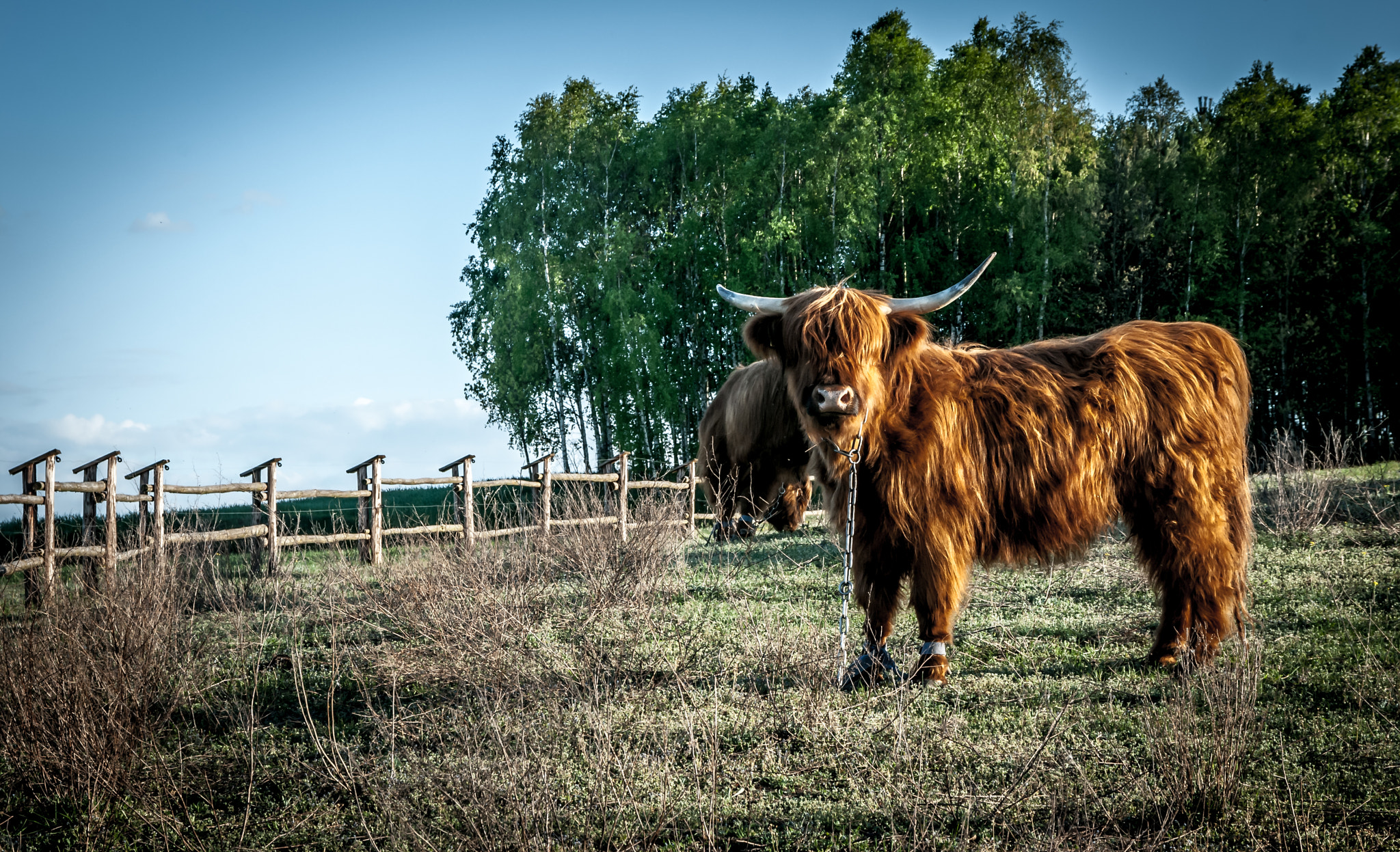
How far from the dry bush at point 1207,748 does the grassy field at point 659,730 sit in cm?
1

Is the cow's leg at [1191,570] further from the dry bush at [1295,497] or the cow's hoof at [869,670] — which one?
the dry bush at [1295,497]

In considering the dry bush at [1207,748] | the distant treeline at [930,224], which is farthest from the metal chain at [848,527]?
the distant treeline at [930,224]

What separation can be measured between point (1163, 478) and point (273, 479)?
31.8ft

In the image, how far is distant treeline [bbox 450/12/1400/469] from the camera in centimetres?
2031

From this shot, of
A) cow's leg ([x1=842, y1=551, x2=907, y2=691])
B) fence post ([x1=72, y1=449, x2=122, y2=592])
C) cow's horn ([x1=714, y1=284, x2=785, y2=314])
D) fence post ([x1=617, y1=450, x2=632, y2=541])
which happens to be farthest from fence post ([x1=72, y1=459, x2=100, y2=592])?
cow's leg ([x1=842, y1=551, x2=907, y2=691])

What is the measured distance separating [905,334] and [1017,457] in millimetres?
843

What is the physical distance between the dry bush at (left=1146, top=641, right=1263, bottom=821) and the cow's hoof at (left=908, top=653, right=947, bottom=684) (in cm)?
112

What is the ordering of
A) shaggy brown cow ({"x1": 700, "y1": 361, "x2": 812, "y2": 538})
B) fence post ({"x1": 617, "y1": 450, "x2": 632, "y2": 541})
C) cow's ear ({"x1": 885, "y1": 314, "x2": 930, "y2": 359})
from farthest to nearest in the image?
fence post ({"x1": 617, "y1": 450, "x2": 632, "y2": 541}) < shaggy brown cow ({"x1": 700, "y1": 361, "x2": 812, "y2": 538}) < cow's ear ({"x1": 885, "y1": 314, "x2": 930, "y2": 359})

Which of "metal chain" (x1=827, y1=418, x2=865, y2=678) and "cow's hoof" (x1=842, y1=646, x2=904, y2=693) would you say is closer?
"metal chain" (x1=827, y1=418, x2=865, y2=678)

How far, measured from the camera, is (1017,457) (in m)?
4.51

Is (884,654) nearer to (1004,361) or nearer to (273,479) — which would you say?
(1004,361)

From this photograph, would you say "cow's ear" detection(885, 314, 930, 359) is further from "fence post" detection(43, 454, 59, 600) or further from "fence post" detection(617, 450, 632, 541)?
"fence post" detection(617, 450, 632, 541)

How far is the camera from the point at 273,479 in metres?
10.8

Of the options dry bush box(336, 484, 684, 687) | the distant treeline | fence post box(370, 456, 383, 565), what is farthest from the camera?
the distant treeline
